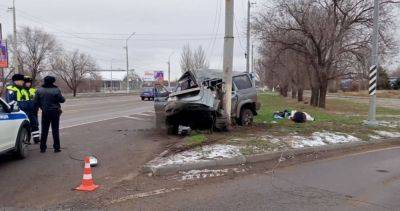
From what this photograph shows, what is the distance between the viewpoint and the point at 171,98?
41.8 ft

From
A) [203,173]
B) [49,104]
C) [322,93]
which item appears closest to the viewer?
[203,173]

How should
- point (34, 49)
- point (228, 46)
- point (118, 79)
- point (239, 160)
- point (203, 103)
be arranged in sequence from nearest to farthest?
point (239, 160) < point (203, 103) < point (228, 46) < point (34, 49) < point (118, 79)

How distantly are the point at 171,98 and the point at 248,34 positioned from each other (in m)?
21.0

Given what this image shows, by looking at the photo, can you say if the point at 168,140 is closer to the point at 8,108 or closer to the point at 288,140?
the point at 288,140

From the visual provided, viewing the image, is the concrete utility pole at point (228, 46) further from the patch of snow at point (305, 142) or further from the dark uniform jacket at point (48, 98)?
the dark uniform jacket at point (48, 98)

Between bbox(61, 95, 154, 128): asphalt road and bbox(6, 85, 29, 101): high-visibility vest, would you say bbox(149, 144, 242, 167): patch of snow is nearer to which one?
bbox(6, 85, 29, 101): high-visibility vest

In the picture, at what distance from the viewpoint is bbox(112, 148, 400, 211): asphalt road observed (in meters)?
6.05

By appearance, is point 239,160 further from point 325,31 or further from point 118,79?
point 118,79

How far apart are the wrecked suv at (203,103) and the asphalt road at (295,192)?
4.11m

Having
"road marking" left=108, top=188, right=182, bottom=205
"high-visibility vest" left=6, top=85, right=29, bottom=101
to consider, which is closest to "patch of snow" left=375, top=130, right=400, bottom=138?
"road marking" left=108, top=188, right=182, bottom=205

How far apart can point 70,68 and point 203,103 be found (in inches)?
2459

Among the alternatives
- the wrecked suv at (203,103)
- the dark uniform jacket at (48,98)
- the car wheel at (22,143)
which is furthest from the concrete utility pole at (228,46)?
the car wheel at (22,143)

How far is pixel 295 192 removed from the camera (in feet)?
22.3

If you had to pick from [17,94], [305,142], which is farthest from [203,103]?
[17,94]
